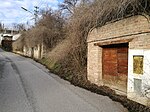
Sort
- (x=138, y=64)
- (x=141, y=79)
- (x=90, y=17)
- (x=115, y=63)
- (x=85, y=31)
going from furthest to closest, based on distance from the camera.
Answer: (x=85, y=31), (x=90, y=17), (x=115, y=63), (x=138, y=64), (x=141, y=79)

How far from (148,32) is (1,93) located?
6.38 meters

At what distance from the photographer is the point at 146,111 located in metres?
8.02

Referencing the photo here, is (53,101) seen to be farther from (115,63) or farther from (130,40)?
(115,63)

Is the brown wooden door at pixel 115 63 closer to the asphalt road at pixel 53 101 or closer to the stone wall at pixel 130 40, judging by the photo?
the stone wall at pixel 130 40

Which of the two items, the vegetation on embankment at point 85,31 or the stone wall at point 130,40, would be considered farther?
the vegetation on embankment at point 85,31

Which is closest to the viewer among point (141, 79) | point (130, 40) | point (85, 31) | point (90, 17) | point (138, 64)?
point (141, 79)

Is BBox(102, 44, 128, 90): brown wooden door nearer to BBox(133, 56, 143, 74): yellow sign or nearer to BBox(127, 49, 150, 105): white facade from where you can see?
BBox(127, 49, 150, 105): white facade

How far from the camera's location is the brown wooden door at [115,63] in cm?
1099

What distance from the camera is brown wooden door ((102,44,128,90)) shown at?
10992 mm

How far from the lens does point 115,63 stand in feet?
38.8

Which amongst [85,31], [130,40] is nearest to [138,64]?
[130,40]

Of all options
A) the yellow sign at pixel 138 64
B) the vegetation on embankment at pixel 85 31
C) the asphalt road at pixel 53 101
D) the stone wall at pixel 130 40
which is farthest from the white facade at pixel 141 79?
the asphalt road at pixel 53 101

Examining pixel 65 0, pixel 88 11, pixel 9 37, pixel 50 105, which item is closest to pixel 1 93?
pixel 50 105

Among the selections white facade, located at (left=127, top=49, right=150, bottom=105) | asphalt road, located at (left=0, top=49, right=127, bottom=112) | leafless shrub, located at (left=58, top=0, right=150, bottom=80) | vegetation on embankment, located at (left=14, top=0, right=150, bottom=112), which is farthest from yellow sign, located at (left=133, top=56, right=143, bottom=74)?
leafless shrub, located at (left=58, top=0, right=150, bottom=80)
